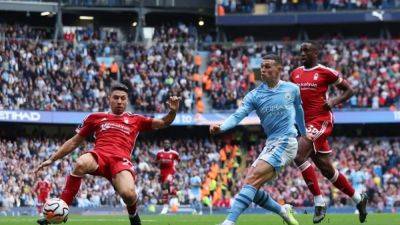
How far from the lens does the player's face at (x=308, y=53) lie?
1791cm

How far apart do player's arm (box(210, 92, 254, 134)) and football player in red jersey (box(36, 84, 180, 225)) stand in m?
1.05

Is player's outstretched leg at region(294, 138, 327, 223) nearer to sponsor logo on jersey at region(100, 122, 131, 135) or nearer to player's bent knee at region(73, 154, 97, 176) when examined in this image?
sponsor logo on jersey at region(100, 122, 131, 135)

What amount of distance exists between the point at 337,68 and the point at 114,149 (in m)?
34.7

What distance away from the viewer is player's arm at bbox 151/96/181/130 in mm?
14219

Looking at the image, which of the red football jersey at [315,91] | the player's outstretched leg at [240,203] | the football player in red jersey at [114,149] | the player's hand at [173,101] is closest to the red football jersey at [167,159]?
the red football jersey at [315,91]

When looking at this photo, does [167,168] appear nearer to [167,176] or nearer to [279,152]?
[167,176]

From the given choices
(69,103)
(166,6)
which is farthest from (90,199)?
(166,6)

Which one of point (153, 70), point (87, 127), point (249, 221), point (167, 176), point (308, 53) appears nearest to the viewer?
point (87, 127)

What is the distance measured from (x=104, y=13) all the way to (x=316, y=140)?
38158 mm

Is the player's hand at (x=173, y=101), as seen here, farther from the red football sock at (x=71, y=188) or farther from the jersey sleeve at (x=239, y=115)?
the red football sock at (x=71, y=188)

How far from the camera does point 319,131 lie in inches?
714

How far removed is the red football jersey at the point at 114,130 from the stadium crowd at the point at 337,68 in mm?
31924

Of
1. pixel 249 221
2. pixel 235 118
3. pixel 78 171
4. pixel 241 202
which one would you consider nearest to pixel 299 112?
pixel 235 118

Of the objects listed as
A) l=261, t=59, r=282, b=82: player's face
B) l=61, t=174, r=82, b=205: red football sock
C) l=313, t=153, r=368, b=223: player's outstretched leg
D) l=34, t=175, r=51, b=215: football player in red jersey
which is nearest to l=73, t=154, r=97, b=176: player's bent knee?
l=61, t=174, r=82, b=205: red football sock
